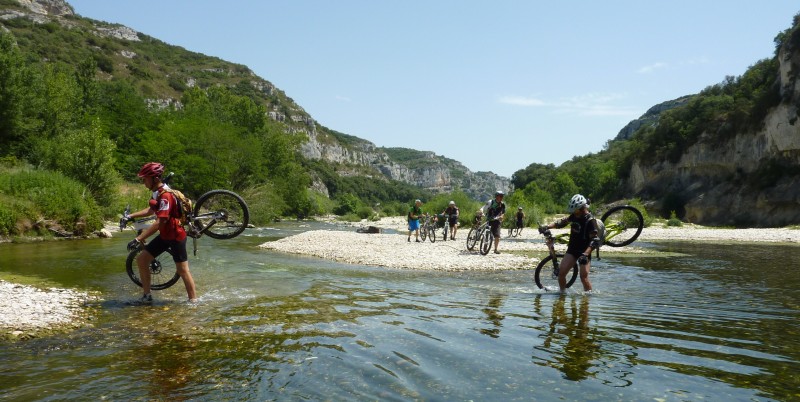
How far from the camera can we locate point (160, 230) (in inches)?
339

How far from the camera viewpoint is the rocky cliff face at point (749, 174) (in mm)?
54312

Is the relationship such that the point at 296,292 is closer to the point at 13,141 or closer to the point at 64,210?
the point at 64,210

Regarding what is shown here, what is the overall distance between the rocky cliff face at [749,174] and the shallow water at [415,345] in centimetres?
5562

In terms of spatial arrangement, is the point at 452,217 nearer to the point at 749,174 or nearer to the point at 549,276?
the point at 549,276

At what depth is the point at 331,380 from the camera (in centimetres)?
469

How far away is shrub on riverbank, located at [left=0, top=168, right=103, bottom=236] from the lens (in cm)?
2253

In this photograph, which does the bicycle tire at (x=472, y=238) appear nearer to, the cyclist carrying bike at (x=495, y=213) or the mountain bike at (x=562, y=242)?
the cyclist carrying bike at (x=495, y=213)

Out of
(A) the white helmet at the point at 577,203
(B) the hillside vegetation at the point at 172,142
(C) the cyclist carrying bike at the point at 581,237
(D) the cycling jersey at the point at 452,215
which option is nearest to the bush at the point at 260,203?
(B) the hillside vegetation at the point at 172,142

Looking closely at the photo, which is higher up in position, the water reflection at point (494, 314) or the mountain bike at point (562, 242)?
the mountain bike at point (562, 242)

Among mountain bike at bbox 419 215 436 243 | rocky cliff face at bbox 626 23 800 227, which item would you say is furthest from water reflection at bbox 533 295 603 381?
rocky cliff face at bbox 626 23 800 227

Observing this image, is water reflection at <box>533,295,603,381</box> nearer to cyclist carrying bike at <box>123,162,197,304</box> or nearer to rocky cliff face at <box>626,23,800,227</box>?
cyclist carrying bike at <box>123,162,197,304</box>

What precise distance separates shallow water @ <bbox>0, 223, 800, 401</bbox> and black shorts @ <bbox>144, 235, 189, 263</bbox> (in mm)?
906

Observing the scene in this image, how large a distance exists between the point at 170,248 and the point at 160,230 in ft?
1.27

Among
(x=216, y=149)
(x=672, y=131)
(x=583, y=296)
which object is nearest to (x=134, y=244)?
(x=583, y=296)
